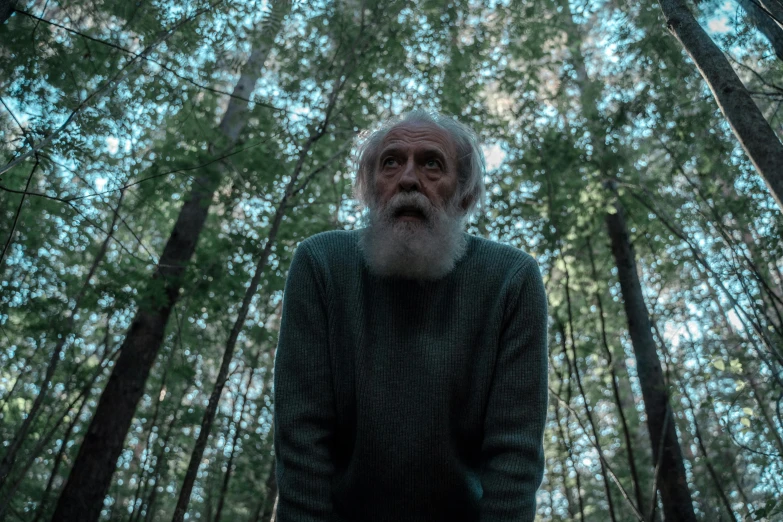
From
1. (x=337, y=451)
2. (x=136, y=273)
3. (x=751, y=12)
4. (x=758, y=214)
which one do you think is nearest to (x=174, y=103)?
(x=136, y=273)

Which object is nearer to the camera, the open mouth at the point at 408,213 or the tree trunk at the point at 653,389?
the open mouth at the point at 408,213

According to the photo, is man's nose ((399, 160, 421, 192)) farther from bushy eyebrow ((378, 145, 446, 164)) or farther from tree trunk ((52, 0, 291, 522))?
tree trunk ((52, 0, 291, 522))

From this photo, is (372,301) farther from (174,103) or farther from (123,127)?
(174,103)

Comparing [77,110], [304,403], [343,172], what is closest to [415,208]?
[304,403]

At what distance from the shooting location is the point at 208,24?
588 centimetres

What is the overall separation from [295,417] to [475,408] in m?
0.47

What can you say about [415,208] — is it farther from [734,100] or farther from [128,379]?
[128,379]

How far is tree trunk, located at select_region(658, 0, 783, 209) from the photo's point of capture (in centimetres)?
289

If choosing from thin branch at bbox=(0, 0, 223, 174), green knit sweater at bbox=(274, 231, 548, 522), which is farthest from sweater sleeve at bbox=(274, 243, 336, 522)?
thin branch at bbox=(0, 0, 223, 174)

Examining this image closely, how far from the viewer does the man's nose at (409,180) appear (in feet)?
6.42

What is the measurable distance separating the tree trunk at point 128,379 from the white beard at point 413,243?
4.38 m

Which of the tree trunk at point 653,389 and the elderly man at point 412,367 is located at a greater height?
the tree trunk at point 653,389

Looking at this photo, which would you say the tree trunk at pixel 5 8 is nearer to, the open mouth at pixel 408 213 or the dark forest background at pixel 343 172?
the dark forest background at pixel 343 172

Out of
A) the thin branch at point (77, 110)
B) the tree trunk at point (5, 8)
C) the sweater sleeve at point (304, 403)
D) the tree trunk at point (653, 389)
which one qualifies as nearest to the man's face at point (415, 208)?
the sweater sleeve at point (304, 403)
